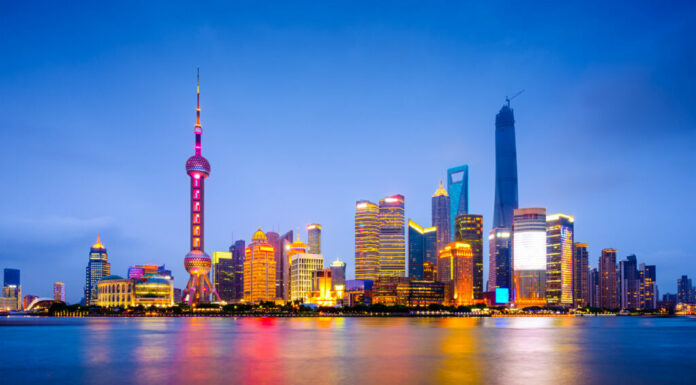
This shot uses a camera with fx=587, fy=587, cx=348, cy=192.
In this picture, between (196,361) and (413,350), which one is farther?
(413,350)

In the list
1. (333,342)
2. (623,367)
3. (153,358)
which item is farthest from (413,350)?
(153,358)

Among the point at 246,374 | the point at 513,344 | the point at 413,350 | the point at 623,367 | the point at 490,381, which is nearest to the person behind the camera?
the point at 490,381

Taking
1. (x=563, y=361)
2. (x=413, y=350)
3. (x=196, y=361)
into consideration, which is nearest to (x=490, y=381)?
(x=563, y=361)

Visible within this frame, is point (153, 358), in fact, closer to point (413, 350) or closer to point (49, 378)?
point (49, 378)

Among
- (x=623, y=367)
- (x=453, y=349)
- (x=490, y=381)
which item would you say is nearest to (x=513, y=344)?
(x=453, y=349)

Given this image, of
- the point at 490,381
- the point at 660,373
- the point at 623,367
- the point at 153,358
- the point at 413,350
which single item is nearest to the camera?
the point at 490,381

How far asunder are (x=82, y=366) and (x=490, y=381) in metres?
48.9

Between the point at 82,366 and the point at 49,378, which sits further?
the point at 82,366

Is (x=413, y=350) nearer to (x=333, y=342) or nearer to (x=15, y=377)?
(x=333, y=342)

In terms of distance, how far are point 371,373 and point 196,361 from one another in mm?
25273

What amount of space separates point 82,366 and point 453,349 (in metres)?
53.3

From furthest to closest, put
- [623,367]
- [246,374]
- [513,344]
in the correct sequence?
[513,344], [623,367], [246,374]

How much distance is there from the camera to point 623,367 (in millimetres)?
74062

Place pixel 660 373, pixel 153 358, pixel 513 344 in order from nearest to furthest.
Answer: pixel 660 373, pixel 153 358, pixel 513 344
